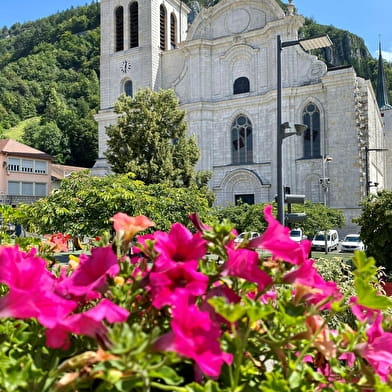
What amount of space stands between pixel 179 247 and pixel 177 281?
0.12 metres

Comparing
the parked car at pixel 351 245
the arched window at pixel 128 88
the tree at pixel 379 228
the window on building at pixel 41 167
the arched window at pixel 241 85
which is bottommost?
the parked car at pixel 351 245

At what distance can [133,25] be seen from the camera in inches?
1612

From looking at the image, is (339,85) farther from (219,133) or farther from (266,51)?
(219,133)

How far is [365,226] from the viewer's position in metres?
11.3

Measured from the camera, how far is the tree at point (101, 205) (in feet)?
37.2

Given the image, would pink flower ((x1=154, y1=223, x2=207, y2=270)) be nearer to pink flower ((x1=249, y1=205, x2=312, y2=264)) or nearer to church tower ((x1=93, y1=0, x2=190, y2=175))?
pink flower ((x1=249, y1=205, x2=312, y2=264))

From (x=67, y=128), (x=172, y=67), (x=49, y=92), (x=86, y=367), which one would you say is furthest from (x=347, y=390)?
(x=49, y=92)

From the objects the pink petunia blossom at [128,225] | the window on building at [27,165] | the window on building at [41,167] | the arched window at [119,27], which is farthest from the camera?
the window on building at [41,167]

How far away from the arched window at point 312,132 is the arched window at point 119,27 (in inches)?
780

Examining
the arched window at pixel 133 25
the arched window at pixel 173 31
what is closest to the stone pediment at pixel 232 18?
the arched window at pixel 173 31

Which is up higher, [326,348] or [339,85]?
→ [339,85]

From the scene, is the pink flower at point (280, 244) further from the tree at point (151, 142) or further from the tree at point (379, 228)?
the tree at point (151, 142)

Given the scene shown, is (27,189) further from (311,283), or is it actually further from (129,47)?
(311,283)

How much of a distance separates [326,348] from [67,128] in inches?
3004
